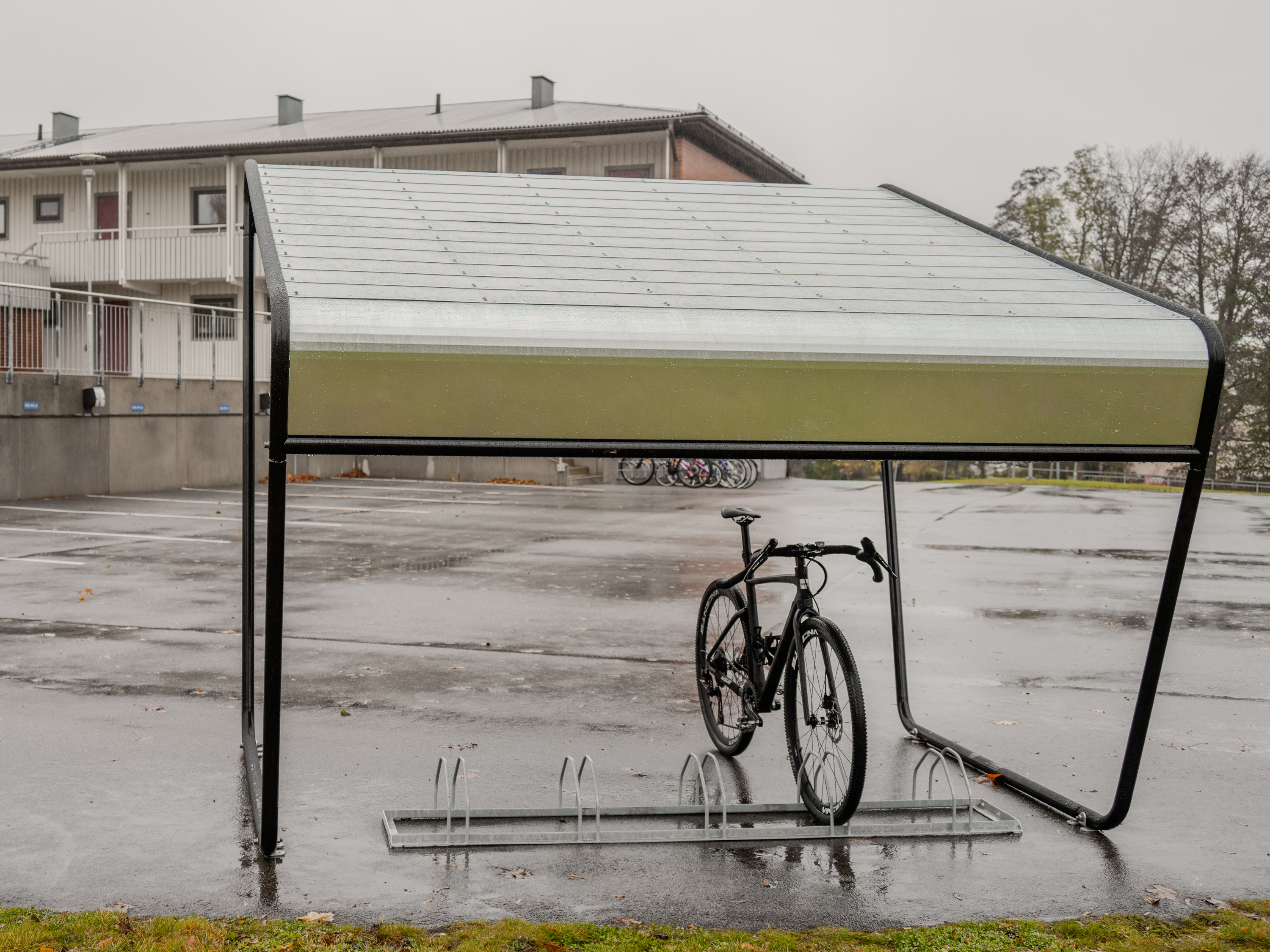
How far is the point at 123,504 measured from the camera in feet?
62.0

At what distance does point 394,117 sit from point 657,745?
33.0 m

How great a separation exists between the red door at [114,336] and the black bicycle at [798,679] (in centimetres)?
1689

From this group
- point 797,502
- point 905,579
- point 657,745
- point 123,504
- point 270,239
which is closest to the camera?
point 270,239

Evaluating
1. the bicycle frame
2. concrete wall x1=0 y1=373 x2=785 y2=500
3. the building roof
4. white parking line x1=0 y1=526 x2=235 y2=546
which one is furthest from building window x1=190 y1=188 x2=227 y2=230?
the bicycle frame

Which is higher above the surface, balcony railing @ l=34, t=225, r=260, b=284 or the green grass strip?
balcony railing @ l=34, t=225, r=260, b=284

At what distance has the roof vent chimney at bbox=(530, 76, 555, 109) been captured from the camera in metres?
34.7

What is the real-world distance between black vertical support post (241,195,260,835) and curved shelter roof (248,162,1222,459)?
1.39 ft

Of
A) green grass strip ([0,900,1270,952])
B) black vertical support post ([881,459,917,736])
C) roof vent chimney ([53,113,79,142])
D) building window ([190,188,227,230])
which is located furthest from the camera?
roof vent chimney ([53,113,79,142])

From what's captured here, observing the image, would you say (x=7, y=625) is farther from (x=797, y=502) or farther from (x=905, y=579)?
(x=797, y=502)

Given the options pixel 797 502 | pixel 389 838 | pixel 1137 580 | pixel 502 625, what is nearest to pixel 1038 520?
pixel 797 502

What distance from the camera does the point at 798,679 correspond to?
16.4ft

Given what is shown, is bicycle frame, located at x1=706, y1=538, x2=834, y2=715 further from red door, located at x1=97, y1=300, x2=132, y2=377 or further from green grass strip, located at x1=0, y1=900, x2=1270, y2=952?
red door, located at x1=97, y1=300, x2=132, y2=377

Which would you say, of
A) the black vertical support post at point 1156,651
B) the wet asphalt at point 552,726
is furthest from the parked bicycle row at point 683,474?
the black vertical support post at point 1156,651

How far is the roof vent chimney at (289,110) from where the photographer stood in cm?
3697
